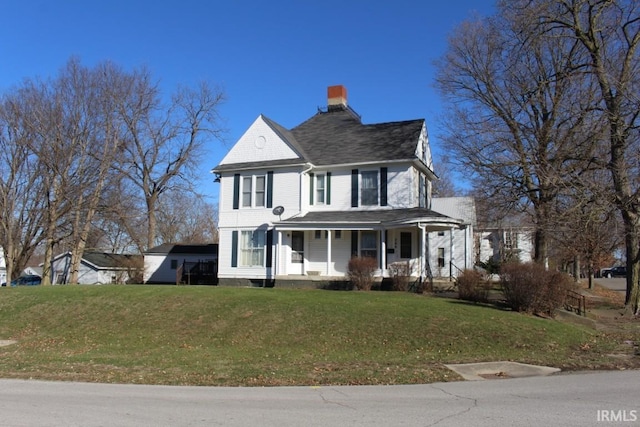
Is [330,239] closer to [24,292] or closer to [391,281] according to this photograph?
[391,281]

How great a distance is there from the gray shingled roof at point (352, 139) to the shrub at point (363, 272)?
6151 mm

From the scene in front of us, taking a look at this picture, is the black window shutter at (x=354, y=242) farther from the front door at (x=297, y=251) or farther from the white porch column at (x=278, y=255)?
the white porch column at (x=278, y=255)

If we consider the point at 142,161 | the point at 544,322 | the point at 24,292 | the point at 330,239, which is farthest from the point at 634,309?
the point at 142,161

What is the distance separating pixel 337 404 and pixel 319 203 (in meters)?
18.8

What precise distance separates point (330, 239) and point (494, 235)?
24.9 meters

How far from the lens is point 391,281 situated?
2084 cm

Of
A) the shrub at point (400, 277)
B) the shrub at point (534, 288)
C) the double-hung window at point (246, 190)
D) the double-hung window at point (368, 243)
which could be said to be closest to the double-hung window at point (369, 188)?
the double-hung window at point (368, 243)

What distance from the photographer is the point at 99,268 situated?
141ft

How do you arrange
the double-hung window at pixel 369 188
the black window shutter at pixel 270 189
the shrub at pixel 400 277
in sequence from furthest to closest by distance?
the black window shutter at pixel 270 189, the double-hung window at pixel 369 188, the shrub at pixel 400 277

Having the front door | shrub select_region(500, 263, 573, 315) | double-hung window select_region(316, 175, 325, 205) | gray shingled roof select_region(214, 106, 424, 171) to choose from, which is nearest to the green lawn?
shrub select_region(500, 263, 573, 315)

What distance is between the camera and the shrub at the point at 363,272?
20359 mm

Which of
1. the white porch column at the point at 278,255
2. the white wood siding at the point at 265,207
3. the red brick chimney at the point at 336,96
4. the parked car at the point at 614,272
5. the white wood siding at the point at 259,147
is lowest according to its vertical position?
the parked car at the point at 614,272

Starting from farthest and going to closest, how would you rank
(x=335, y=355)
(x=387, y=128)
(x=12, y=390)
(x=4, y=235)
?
(x=4, y=235), (x=387, y=128), (x=335, y=355), (x=12, y=390)

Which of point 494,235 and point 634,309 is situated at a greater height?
point 494,235
